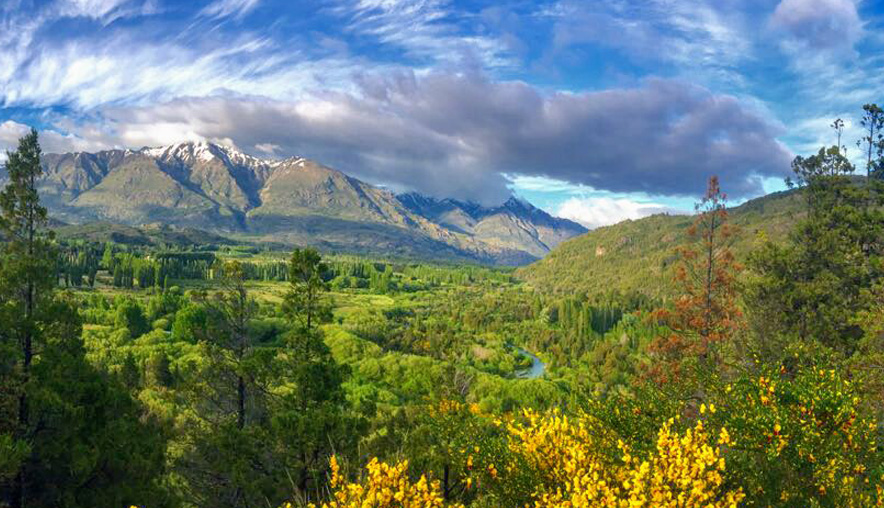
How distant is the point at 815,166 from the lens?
4162 cm

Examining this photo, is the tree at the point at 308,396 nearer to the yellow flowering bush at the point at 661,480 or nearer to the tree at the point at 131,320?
the yellow flowering bush at the point at 661,480

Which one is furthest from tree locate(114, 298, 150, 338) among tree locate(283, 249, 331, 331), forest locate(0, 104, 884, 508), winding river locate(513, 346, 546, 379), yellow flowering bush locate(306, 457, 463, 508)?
yellow flowering bush locate(306, 457, 463, 508)

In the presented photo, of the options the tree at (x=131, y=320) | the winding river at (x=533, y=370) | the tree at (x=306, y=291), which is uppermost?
the tree at (x=306, y=291)

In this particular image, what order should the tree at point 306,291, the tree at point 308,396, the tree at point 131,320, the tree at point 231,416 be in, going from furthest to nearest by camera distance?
1. the tree at point 131,320
2. the tree at point 306,291
3. the tree at point 231,416
4. the tree at point 308,396

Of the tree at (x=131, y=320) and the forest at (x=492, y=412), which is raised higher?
the forest at (x=492, y=412)

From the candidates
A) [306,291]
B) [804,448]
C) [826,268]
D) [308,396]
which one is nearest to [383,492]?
[804,448]

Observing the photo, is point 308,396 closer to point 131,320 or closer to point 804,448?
point 804,448

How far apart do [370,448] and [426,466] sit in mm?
8171

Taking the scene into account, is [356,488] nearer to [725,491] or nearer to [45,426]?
[725,491]

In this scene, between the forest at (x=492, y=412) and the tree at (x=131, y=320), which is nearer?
the forest at (x=492, y=412)

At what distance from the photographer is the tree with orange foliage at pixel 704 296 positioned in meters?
31.3

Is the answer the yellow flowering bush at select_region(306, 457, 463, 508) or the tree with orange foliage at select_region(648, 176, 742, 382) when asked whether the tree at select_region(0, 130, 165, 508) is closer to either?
the yellow flowering bush at select_region(306, 457, 463, 508)

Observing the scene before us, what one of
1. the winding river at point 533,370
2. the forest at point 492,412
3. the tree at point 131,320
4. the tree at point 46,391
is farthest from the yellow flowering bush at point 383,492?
the tree at point 131,320

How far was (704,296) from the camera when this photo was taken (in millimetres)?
32156
